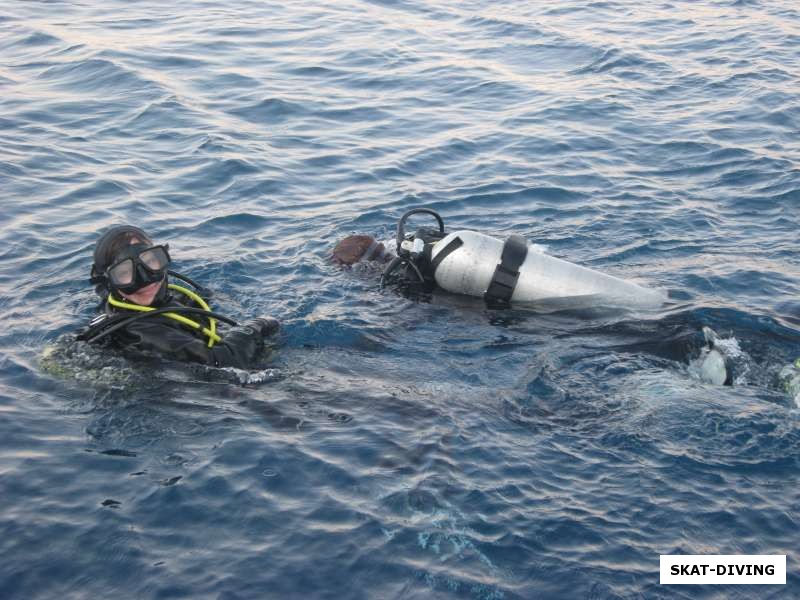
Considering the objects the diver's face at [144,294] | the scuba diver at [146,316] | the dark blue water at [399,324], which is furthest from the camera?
the diver's face at [144,294]

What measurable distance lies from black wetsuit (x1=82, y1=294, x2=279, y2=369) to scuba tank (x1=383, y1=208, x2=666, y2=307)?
1.50 m

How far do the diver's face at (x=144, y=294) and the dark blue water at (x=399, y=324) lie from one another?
1.42 ft

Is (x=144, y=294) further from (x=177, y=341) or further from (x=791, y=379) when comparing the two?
Answer: (x=791, y=379)

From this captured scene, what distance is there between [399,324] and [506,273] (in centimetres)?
84

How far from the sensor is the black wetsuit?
218 inches

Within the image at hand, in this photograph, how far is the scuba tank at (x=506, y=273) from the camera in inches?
257

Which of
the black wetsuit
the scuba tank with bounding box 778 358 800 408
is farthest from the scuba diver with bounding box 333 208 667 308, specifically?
the black wetsuit

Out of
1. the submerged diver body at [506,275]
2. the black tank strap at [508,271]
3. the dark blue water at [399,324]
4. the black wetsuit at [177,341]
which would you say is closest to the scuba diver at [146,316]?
the black wetsuit at [177,341]

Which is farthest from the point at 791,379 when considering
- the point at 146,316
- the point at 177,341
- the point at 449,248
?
the point at 146,316

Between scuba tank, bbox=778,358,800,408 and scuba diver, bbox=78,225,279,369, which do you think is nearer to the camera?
scuba tank, bbox=778,358,800,408

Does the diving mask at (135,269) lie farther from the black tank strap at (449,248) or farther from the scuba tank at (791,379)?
the scuba tank at (791,379)

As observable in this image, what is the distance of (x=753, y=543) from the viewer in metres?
4.26

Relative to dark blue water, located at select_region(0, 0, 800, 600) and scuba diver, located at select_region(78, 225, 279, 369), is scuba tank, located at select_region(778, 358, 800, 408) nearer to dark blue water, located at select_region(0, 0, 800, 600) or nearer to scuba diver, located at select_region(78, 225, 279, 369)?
dark blue water, located at select_region(0, 0, 800, 600)

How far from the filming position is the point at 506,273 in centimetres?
654
